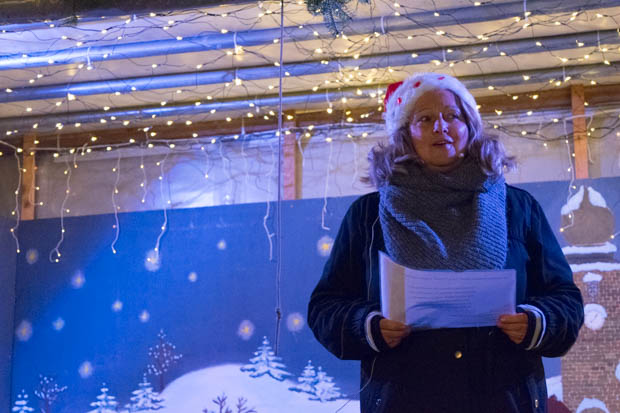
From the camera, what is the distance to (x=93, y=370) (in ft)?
17.6

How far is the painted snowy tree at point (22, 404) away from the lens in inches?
215

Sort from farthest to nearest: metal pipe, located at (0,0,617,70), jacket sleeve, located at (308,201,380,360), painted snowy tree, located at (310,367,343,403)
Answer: painted snowy tree, located at (310,367,343,403)
metal pipe, located at (0,0,617,70)
jacket sleeve, located at (308,201,380,360)

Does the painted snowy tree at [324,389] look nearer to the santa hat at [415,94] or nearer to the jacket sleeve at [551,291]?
the santa hat at [415,94]

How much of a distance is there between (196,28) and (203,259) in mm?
1563

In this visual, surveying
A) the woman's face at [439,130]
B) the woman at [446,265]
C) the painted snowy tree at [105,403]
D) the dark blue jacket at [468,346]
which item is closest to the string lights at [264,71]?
the painted snowy tree at [105,403]

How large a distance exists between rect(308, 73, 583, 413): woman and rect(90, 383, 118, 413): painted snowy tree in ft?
12.4

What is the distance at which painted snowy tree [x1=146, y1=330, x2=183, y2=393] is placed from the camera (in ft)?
17.2

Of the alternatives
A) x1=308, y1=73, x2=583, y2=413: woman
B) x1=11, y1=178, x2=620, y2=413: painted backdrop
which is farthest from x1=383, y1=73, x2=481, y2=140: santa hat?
x1=11, y1=178, x2=620, y2=413: painted backdrop

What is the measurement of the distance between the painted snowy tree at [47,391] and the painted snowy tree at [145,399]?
527mm

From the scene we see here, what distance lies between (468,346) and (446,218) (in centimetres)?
29

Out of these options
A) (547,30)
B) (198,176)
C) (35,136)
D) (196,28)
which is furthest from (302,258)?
(35,136)

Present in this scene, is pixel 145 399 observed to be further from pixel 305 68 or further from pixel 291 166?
pixel 305 68

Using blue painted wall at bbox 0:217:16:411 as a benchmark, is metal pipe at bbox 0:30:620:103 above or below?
above

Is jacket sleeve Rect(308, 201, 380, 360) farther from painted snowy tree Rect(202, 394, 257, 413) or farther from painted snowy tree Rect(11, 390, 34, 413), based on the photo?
painted snowy tree Rect(11, 390, 34, 413)
